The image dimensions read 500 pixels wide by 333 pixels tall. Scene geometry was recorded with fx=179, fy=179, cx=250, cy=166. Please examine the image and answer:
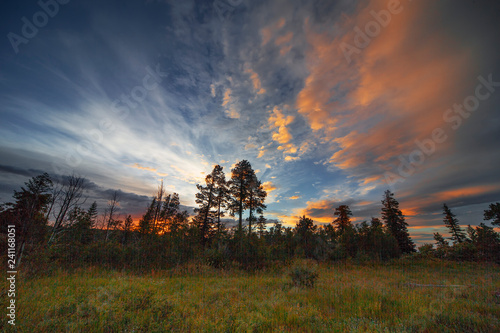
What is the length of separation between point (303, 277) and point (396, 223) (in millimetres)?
40104

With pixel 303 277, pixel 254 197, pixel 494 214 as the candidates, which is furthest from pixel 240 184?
pixel 494 214

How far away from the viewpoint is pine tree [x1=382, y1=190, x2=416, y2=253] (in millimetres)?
36719

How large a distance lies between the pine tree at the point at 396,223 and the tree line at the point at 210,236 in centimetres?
17

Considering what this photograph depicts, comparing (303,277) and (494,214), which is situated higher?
(494,214)

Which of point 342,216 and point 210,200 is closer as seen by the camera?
point 210,200

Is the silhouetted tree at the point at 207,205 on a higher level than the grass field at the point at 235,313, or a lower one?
higher

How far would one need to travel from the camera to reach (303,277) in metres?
10.9

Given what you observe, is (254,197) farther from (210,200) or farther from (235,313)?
(235,313)

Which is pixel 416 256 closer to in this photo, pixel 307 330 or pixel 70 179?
pixel 307 330

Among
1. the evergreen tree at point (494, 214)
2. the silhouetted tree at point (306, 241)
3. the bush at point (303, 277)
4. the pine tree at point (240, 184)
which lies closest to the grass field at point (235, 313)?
the bush at point (303, 277)

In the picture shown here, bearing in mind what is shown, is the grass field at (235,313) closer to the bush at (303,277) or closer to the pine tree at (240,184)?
the bush at (303,277)

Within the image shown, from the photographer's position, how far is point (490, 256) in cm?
2389

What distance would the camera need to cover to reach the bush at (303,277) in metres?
10.7

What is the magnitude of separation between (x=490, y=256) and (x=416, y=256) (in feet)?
25.3
